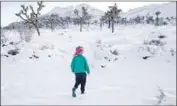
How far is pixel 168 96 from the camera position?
760cm

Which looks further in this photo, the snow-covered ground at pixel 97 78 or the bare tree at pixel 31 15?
the bare tree at pixel 31 15

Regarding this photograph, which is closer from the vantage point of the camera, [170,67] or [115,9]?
[170,67]

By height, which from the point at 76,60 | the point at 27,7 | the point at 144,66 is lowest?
the point at 144,66

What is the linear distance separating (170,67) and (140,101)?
605 centimetres

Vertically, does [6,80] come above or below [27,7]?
below

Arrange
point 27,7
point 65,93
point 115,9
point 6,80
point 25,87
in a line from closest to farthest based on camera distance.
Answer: point 65,93 < point 25,87 < point 6,80 < point 27,7 < point 115,9

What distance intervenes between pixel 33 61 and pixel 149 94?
7.72 meters

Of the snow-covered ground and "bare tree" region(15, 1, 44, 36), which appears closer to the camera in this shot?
the snow-covered ground

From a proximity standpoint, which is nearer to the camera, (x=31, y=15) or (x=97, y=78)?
(x=97, y=78)

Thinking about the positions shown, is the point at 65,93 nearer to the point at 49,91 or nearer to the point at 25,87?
the point at 49,91

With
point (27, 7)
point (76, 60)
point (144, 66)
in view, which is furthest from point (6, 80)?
point (27, 7)

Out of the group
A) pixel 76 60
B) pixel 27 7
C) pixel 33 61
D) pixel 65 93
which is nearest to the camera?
pixel 76 60

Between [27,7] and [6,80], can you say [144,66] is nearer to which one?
[6,80]

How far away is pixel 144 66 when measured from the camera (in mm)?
13398
